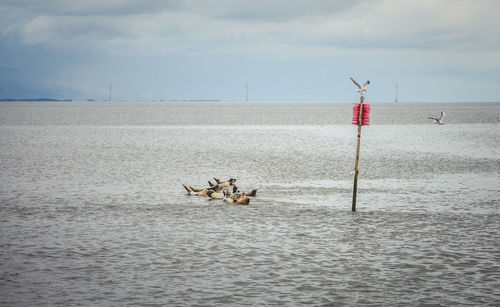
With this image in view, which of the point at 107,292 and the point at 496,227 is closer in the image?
the point at 107,292

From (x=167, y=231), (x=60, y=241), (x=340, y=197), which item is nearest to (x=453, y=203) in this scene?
(x=340, y=197)

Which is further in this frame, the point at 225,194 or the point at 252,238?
the point at 225,194

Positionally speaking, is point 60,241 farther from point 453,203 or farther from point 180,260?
point 453,203

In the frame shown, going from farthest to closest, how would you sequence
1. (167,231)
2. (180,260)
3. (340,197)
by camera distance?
1. (340,197)
2. (167,231)
3. (180,260)

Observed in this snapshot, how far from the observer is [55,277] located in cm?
1345

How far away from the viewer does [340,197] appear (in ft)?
83.1

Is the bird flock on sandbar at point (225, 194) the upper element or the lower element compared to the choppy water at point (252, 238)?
upper

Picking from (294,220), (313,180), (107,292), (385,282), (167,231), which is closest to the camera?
(107,292)

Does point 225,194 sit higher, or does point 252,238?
point 225,194

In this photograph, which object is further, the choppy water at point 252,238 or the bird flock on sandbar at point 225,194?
the bird flock on sandbar at point 225,194

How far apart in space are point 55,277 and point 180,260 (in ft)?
10.3

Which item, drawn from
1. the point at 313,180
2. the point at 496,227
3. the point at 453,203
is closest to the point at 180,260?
the point at 496,227

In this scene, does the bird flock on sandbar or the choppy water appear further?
the bird flock on sandbar

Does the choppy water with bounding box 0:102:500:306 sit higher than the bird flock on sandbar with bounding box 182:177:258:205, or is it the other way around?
the bird flock on sandbar with bounding box 182:177:258:205
